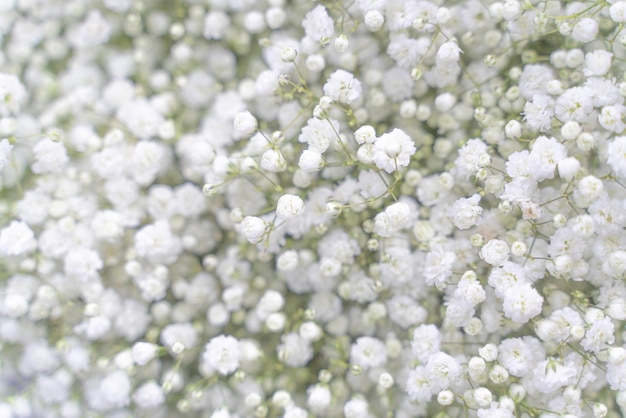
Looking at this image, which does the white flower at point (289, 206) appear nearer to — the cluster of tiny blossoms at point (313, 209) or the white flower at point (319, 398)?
the cluster of tiny blossoms at point (313, 209)

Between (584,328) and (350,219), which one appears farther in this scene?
(350,219)

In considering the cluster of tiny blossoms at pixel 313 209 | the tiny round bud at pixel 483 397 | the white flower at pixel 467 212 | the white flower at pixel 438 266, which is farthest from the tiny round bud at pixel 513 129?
the tiny round bud at pixel 483 397

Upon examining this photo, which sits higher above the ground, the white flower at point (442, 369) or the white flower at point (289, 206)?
the white flower at point (289, 206)

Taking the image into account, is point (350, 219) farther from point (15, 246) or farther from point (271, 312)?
point (15, 246)

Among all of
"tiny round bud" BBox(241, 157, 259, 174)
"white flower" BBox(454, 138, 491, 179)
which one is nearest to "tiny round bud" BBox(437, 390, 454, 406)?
"white flower" BBox(454, 138, 491, 179)

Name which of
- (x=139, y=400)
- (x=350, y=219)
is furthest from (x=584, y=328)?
(x=139, y=400)
